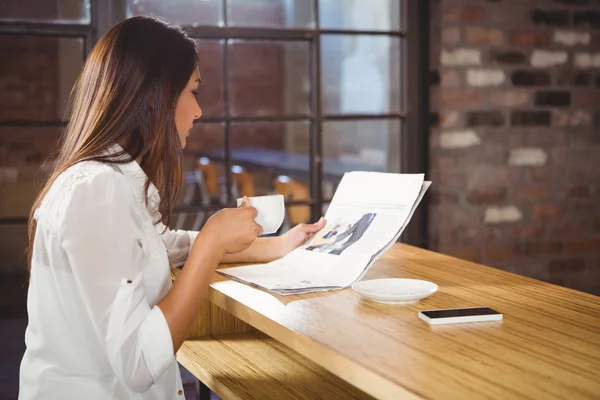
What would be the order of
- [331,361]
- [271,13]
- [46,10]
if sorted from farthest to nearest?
[271,13] < [46,10] < [331,361]

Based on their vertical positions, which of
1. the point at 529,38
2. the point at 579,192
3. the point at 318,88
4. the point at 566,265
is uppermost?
the point at 529,38

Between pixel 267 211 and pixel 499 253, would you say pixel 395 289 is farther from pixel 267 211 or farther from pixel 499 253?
pixel 499 253

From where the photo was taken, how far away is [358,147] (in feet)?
10.8

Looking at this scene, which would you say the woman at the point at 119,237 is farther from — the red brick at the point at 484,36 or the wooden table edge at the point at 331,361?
the red brick at the point at 484,36

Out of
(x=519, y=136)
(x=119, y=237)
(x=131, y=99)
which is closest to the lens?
(x=119, y=237)

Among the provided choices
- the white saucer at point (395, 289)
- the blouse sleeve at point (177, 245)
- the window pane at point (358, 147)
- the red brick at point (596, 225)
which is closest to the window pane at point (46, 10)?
the window pane at point (358, 147)

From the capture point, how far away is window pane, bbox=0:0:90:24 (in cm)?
270

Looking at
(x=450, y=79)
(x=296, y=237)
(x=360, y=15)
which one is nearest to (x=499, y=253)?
(x=450, y=79)

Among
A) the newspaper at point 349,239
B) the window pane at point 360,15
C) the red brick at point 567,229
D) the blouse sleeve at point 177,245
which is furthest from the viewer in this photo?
the red brick at point 567,229

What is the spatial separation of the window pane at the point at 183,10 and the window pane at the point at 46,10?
164 millimetres

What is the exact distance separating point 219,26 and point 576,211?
5.69ft

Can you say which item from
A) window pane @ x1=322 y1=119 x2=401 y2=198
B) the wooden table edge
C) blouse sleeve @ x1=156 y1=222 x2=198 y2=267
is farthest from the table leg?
window pane @ x1=322 y1=119 x2=401 y2=198

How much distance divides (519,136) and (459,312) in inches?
87.2

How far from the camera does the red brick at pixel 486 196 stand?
3297 millimetres
